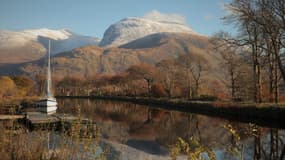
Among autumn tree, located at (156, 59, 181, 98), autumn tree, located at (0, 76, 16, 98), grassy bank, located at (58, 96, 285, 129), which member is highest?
autumn tree, located at (156, 59, 181, 98)

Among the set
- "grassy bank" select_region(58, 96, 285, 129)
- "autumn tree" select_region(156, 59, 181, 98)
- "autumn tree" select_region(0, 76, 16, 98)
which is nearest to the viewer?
"grassy bank" select_region(58, 96, 285, 129)

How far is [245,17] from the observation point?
935 inches

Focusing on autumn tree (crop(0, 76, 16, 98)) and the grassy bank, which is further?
autumn tree (crop(0, 76, 16, 98))

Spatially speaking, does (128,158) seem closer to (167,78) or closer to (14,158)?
(14,158)

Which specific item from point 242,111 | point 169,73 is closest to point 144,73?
point 169,73

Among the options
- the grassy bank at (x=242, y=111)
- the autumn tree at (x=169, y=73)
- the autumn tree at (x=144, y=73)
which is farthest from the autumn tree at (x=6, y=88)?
the grassy bank at (x=242, y=111)

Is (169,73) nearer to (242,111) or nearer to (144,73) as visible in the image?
(144,73)

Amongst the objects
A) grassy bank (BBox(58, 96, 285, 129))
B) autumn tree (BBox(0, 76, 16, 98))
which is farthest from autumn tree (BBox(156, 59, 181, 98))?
autumn tree (BBox(0, 76, 16, 98))

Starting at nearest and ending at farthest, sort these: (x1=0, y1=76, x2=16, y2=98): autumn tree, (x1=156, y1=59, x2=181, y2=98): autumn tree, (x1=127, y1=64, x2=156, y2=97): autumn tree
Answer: (x1=0, y1=76, x2=16, y2=98): autumn tree, (x1=156, y1=59, x2=181, y2=98): autumn tree, (x1=127, y1=64, x2=156, y2=97): autumn tree

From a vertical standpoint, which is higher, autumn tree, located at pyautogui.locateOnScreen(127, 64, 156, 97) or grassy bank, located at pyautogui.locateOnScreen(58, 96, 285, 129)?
autumn tree, located at pyautogui.locateOnScreen(127, 64, 156, 97)

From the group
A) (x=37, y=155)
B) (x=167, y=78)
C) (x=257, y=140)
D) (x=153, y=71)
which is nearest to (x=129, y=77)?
(x=153, y=71)

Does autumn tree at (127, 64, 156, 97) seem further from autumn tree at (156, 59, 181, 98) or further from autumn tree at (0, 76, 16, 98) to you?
autumn tree at (0, 76, 16, 98)

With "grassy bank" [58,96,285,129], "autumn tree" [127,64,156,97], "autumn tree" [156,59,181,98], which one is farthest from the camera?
"autumn tree" [127,64,156,97]

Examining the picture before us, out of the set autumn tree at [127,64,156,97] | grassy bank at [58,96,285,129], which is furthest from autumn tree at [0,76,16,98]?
grassy bank at [58,96,285,129]
